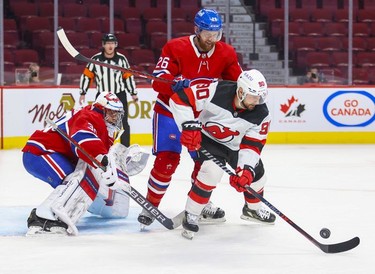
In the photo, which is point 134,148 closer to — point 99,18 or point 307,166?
point 307,166

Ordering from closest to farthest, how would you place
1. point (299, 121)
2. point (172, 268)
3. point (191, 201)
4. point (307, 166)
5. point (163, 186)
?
1. point (172, 268)
2. point (191, 201)
3. point (163, 186)
4. point (307, 166)
5. point (299, 121)

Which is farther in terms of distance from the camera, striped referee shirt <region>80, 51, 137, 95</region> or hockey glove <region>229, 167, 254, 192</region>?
striped referee shirt <region>80, 51, 137, 95</region>

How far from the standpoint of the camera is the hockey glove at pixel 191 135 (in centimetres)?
419

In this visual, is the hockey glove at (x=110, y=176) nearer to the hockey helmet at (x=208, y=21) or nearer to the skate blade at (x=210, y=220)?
the skate blade at (x=210, y=220)

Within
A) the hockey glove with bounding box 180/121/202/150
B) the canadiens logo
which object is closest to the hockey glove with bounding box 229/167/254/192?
the hockey glove with bounding box 180/121/202/150

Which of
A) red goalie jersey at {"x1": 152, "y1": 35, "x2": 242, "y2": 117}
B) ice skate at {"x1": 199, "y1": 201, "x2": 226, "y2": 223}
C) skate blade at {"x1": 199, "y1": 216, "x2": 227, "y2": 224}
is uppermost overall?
red goalie jersey at {"x1": 152, "y1": 35, "x2": 242, "y2": 117}

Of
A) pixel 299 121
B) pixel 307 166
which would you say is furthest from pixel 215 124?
pixel 299 121

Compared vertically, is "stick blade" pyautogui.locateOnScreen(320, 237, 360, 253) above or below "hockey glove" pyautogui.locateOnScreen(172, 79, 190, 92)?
below

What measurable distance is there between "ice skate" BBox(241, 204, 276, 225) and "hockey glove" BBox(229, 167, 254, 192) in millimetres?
498

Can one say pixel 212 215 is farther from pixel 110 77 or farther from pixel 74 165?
pixel 110 77

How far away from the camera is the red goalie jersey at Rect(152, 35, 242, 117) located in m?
4.64

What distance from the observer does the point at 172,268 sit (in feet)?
12.0

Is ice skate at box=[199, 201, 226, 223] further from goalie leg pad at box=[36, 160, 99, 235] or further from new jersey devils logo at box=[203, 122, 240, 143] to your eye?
goalie leg pad at box=[36, 160, 99, 235]

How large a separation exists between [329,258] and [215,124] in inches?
34.6
